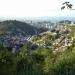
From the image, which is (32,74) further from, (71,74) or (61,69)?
(61,69)

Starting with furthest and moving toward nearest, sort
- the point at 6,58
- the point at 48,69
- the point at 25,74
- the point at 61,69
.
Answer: the point at 48,69
the point at 61,69
the point at 6,58
the point at 25,74

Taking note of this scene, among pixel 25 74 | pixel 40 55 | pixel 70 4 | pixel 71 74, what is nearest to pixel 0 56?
pixel 25 74

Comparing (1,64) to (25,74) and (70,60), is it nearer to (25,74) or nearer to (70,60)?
(25,74)

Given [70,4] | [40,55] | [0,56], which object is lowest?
[40,55]

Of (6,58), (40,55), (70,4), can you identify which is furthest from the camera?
(40,55)

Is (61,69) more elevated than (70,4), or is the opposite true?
(70,4)

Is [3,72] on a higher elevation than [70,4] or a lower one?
lower

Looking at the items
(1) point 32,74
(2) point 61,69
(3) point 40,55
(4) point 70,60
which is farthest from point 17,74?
(3) point 40,55

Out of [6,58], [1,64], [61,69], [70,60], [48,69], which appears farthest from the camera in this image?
[70,60]

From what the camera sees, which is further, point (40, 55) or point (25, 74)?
point (40, 55)
